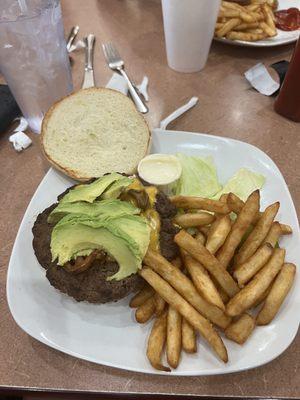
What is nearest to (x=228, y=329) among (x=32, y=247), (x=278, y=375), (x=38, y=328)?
(x=278, y=375)

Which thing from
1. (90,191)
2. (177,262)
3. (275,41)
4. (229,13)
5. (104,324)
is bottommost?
(104,324)

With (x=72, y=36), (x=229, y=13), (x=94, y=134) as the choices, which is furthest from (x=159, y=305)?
(x=72, y=36)

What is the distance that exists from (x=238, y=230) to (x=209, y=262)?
0.19 metres

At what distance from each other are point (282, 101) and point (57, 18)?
1.31 metres

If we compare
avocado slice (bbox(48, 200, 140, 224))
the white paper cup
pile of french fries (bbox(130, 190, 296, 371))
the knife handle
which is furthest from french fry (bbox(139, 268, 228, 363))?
the knife handle

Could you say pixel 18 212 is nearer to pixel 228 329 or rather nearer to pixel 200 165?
pixel 200 165

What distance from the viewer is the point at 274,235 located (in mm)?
1298

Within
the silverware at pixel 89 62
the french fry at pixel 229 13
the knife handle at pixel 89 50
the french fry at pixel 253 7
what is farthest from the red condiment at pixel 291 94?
the knife handle at pixel 89 50

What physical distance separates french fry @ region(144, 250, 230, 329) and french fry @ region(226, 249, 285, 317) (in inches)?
1.7

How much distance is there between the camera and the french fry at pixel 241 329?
3.59ft

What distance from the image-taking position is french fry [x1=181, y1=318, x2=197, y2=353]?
3.64 feet

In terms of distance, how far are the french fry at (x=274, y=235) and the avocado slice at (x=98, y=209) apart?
1.63ft

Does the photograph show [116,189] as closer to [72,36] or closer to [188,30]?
[188,30]

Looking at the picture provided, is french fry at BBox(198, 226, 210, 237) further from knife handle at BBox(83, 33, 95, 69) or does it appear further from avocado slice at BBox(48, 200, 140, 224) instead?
knife handle at BBox(83, 33, 95, 69)
